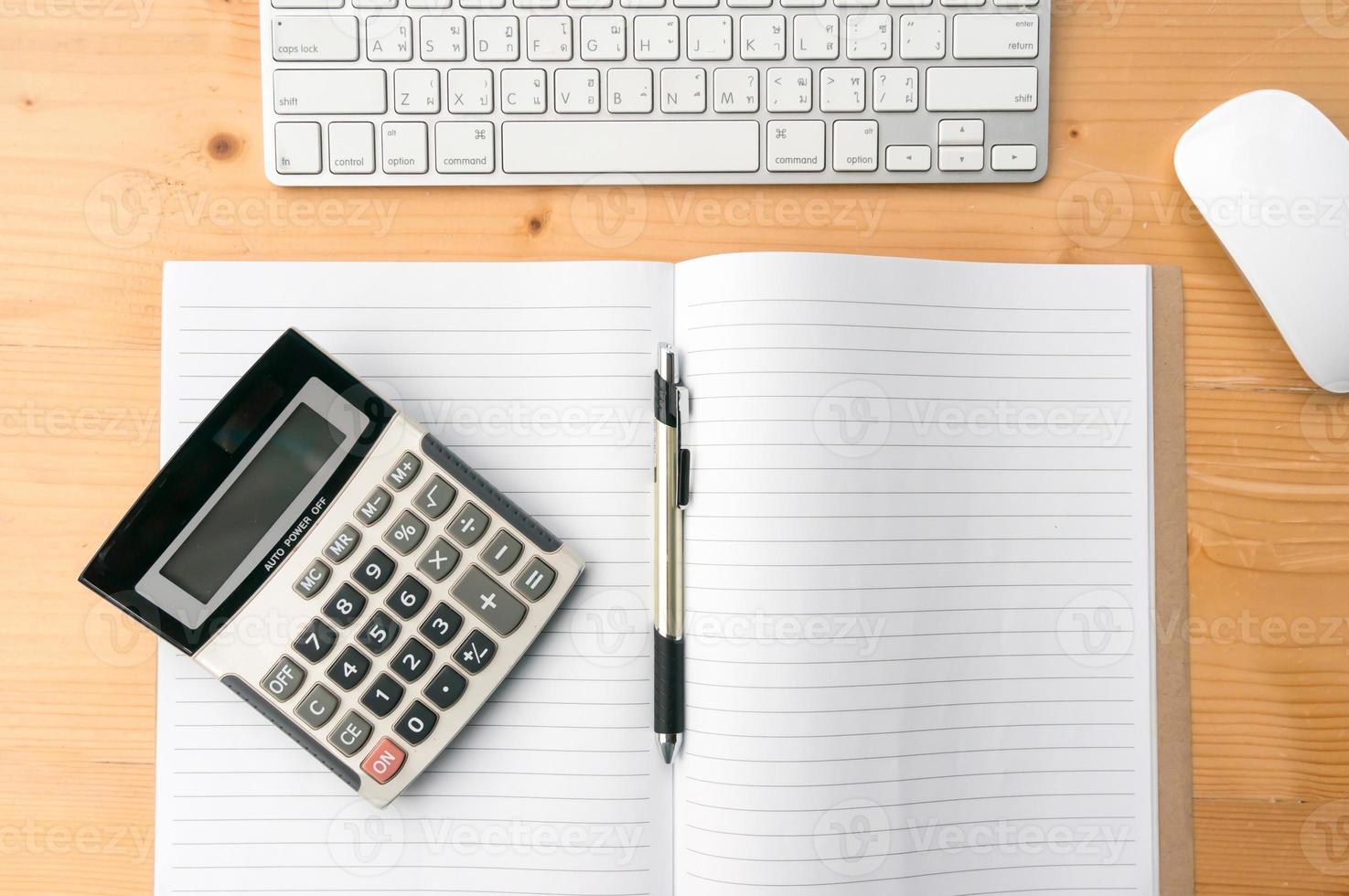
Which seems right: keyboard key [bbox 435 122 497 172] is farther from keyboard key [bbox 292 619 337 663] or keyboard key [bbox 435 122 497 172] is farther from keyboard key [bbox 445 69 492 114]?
keyboard key [bbox 292 619 337 663]

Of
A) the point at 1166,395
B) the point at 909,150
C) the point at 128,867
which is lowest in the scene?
the point at 128,867

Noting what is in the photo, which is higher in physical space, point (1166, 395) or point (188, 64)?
point (188, 64)

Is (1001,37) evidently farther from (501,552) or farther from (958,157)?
(501,552)

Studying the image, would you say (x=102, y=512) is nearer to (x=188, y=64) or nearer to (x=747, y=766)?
(x=188, y=64)

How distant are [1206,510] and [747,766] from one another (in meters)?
0.30

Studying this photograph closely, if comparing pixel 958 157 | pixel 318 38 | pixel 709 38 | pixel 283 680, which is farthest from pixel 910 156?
pixel 283 680

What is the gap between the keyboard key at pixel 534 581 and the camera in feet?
1.41

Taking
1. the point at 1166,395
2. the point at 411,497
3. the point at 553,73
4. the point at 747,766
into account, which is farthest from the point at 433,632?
the point at 1166,395

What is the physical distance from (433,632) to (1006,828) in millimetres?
323

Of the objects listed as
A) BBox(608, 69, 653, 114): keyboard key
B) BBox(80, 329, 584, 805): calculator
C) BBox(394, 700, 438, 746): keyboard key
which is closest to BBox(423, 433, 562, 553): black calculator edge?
BBox(80, 329, 584, 805): calculator

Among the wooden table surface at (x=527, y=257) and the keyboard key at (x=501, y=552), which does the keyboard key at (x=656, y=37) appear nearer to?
the wooden table surface at (x=527, y=257)

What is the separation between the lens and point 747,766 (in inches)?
16.3

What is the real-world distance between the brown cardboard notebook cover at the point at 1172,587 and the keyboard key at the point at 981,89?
13 cm

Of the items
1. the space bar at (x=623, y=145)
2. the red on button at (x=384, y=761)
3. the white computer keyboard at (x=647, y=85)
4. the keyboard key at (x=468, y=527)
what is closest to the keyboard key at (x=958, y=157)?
the white computer keyboard at (x=647, y=85)
